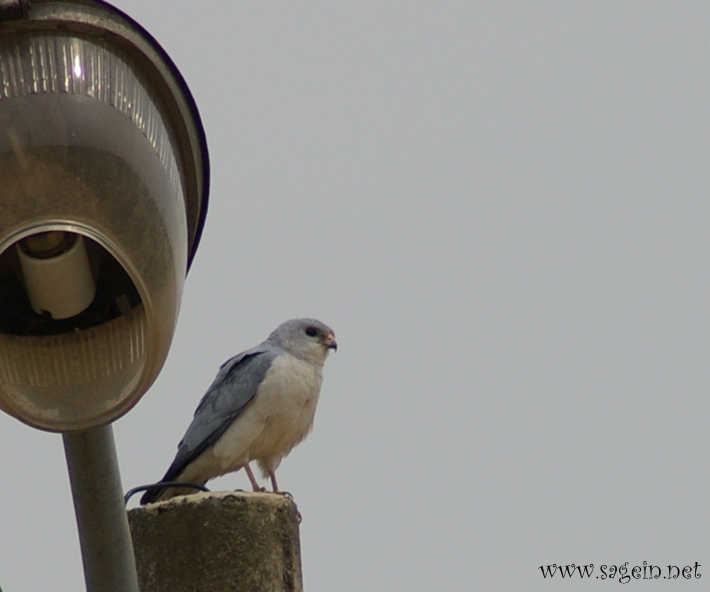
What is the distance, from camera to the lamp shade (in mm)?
1708

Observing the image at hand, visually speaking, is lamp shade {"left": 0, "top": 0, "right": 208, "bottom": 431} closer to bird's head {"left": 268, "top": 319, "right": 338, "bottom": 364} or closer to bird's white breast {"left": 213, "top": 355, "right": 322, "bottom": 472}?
bird's white breast {"left": 213, "top": 355, "right": 322, "bottom": 472}

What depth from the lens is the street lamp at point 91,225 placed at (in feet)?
A: 5.62

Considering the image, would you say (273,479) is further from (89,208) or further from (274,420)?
(89,208)

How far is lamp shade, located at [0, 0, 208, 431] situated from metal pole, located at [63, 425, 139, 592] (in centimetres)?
10

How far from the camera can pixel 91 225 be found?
1.72 metres

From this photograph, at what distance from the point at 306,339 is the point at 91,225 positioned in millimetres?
5393

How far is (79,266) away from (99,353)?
159 mm

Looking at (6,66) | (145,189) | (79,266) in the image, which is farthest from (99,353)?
(6,66)

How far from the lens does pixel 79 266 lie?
1938 millimetres

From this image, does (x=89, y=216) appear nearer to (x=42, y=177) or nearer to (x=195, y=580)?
(x=42, y=177)

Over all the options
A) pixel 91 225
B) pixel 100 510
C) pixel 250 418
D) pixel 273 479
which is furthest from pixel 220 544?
pixel 273 479

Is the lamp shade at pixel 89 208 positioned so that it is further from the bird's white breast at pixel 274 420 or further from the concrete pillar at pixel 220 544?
the bird's white breast at pixel 274 420

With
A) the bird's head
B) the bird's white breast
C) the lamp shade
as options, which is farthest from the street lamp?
the bird's head

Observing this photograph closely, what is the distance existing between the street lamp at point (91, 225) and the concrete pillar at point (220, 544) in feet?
3.57
